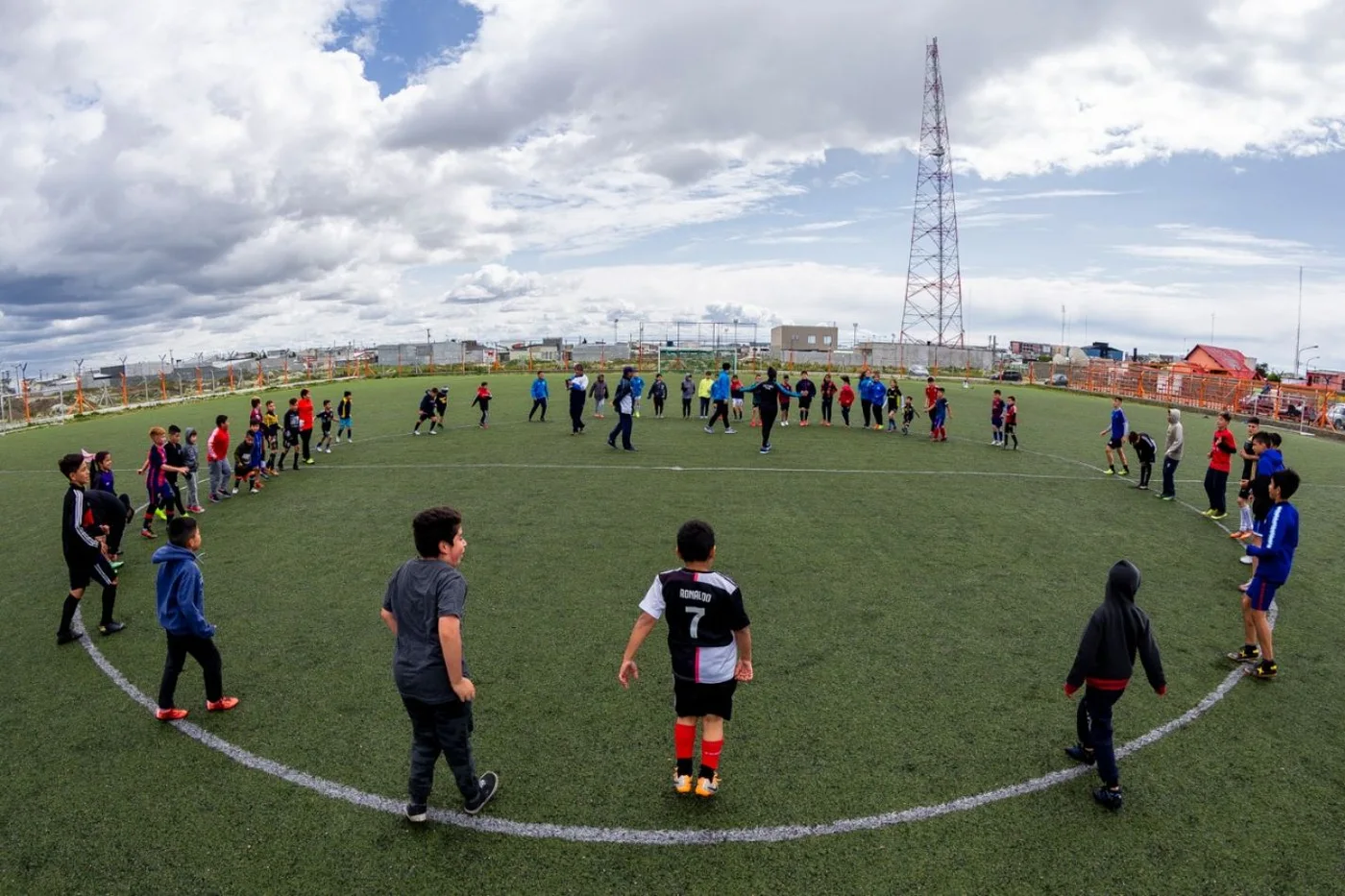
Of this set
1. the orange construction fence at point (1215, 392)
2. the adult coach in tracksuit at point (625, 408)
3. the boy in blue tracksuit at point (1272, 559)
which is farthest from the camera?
the orange construction fence at point (1215, 392)

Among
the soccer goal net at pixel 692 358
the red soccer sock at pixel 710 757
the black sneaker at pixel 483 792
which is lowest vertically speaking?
the black sneaker at pixel 483 792

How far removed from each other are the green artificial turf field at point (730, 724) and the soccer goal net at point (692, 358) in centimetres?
4716

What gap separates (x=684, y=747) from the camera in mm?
4836

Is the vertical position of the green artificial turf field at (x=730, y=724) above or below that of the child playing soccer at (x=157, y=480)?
below

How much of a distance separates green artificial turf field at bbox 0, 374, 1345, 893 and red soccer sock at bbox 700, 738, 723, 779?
228 mm

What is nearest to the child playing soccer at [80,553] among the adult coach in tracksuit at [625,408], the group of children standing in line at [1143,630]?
the group of children standing in line at [1143,630]

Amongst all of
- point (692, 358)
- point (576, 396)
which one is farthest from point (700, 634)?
point (692, 358)

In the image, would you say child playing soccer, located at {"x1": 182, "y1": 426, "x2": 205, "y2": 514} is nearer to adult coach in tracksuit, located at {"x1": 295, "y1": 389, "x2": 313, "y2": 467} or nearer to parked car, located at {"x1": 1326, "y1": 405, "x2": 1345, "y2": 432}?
adult coach in tracksuit, located at {"x1": 295, "y1": 389, "x2": 313, "y2": 467}

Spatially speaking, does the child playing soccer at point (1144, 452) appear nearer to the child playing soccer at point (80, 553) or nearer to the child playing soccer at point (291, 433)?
the child playing soccer at point (80, 553)

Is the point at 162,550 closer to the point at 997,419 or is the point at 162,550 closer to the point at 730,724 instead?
the point at 730,724

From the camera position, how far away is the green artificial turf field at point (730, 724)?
14.2ft

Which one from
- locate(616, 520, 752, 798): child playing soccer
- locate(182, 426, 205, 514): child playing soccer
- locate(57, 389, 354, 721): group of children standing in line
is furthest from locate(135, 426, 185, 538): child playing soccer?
locate(616, 520, 752, 798): child playing soccer

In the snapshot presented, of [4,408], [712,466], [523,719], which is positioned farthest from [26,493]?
[4,408]

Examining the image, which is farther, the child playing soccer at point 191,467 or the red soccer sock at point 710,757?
the child playing soccer at point 191,467
